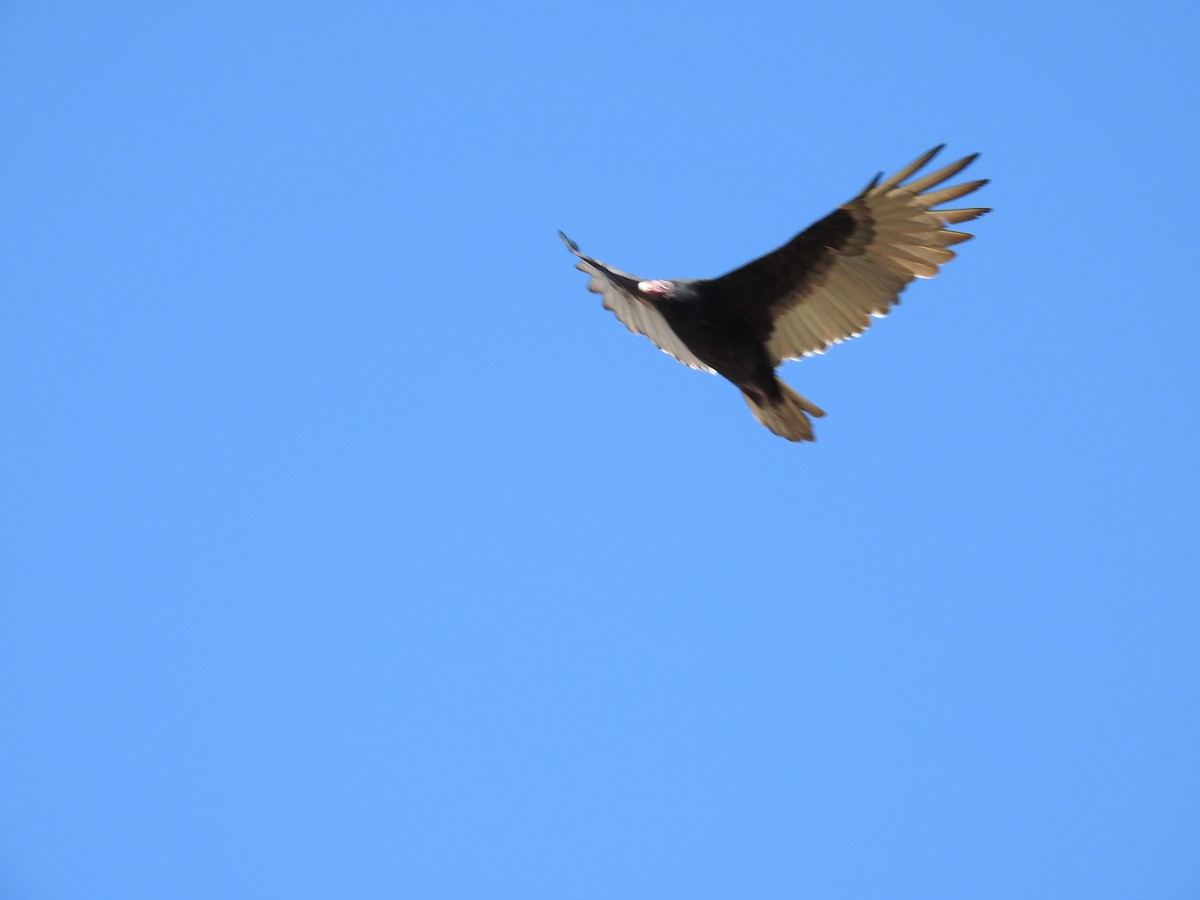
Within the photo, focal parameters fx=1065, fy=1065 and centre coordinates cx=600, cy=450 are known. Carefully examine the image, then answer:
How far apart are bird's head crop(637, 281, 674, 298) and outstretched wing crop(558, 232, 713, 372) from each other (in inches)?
6.4

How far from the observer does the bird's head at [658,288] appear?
19.2ft

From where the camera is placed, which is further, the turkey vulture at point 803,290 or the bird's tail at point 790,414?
the bird's tail at point 790,414

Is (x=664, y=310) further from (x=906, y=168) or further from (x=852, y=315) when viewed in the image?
(x=906, y=168)

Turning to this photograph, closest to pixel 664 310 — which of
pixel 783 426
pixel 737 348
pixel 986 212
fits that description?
pixel 737 348

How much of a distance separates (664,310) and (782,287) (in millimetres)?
685

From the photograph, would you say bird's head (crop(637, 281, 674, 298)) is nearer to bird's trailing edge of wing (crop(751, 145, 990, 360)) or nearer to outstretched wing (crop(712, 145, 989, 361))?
outstretched wing (crop(712, 145, 989, 361))

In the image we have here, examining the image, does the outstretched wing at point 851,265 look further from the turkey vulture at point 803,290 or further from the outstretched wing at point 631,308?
the outstretched wing at point 631,308

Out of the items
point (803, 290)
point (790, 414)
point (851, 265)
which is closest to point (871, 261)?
point (851, 265)

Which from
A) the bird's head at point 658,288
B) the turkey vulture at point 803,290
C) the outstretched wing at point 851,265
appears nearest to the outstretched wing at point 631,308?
the turkey vulture at point 803,290

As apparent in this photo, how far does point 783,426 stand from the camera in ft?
20.5

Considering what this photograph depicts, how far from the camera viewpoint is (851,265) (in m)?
6.02

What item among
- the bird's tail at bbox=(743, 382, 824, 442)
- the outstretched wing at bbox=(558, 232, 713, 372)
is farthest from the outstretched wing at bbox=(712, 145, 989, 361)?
the outstretched wing at bbox=(558, 232, 713, 372)

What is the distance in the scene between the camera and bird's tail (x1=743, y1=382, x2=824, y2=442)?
618 cm

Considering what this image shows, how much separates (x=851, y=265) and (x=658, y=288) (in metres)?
1.12
